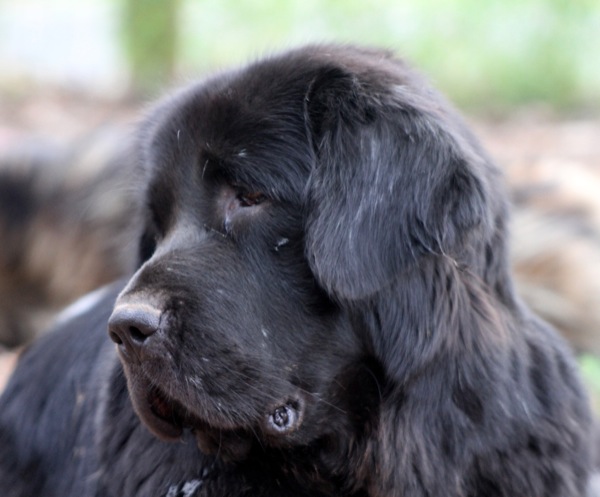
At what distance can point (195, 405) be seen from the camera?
2832 mm

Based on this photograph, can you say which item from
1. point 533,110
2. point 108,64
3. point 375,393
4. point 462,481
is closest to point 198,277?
point 375,393

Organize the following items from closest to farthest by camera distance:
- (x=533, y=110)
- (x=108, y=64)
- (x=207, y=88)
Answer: (x=207, y=88)
(x=533, y=110)
(x=108, y=64)

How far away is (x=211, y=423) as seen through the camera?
288cm

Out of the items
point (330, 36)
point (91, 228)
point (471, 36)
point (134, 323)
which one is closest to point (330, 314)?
point (134, 323)

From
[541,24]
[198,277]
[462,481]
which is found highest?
[198,277]

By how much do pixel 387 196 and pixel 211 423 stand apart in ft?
2.76

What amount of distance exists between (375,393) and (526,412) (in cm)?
49

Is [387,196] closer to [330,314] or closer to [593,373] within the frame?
[330,314]

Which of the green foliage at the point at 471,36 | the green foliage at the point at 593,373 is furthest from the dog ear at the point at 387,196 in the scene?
the green foliage at the point at 471,36

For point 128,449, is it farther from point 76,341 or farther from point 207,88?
point 207,88

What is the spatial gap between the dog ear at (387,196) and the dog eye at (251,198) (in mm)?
160

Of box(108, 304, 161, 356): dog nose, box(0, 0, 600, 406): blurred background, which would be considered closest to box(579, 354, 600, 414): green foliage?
box(108, 304, 161, 356): dog nose

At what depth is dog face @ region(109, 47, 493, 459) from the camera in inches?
110

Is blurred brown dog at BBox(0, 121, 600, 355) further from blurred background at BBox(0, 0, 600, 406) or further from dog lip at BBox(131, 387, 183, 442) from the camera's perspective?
dog lip at BBox(131, 387, 183, 442)
